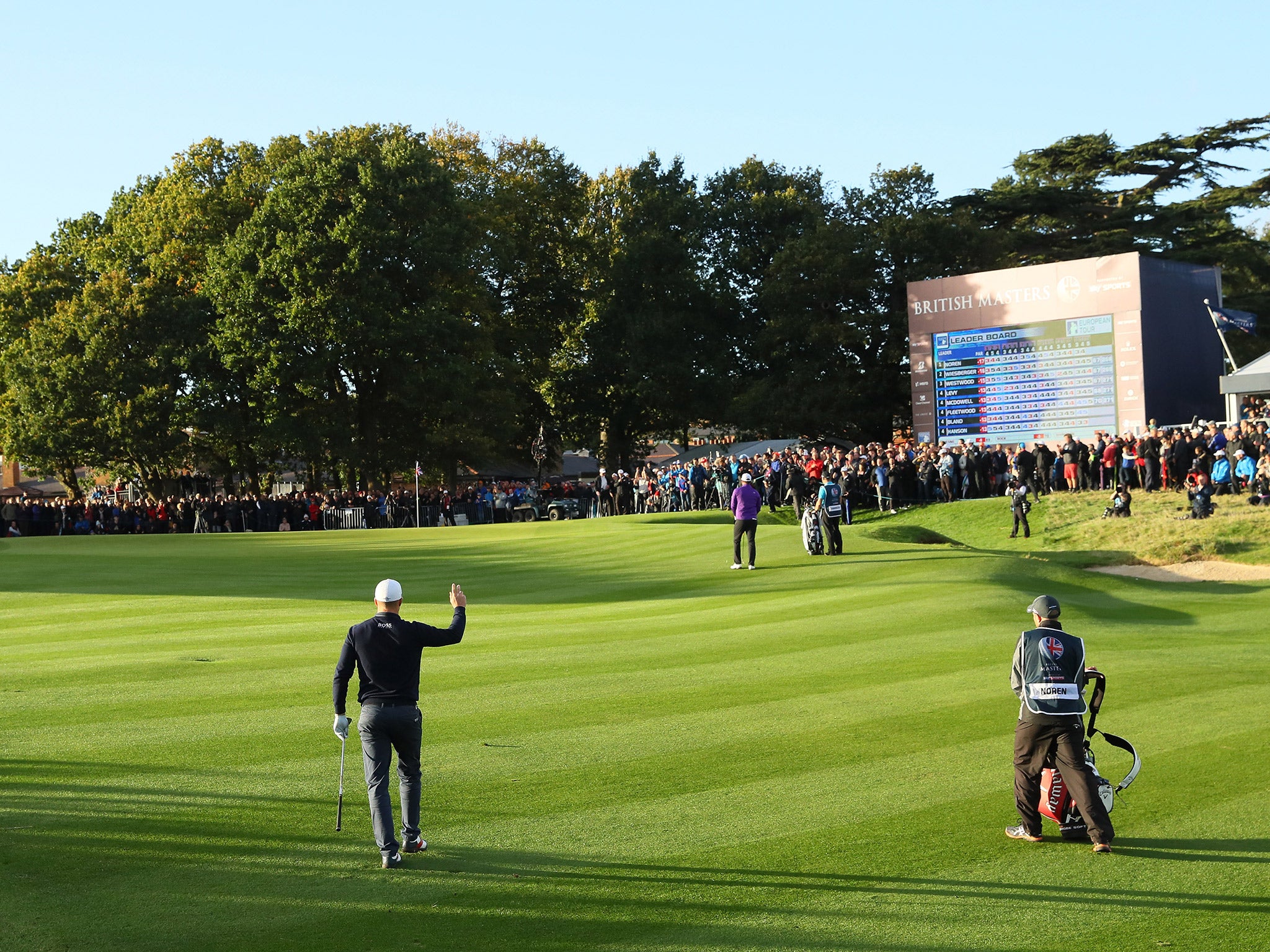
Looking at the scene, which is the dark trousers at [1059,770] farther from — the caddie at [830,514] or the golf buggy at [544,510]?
the golf buggy at [544,510]

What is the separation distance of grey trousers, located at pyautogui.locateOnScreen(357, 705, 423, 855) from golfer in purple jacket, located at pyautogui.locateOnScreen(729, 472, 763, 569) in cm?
1705

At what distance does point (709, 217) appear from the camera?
68.9 m

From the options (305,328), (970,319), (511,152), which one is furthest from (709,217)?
(970,319)

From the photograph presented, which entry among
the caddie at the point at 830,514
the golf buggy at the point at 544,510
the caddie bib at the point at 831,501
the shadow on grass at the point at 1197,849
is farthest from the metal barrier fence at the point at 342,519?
the shadow on grass at the point at 1197,849

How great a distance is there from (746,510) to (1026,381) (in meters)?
18.1

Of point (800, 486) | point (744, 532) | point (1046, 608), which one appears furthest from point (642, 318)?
point (1046, 608)

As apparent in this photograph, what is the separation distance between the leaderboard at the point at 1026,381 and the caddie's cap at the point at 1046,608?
31876 millimetres

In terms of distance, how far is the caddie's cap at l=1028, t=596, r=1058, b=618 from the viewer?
851 cm

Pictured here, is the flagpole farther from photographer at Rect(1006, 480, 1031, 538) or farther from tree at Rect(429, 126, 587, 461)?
tree at Rect(429, 126, 587, 461)

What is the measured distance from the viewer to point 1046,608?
8.53 meters

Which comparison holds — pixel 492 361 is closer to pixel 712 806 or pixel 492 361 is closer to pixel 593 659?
pixel 593 659

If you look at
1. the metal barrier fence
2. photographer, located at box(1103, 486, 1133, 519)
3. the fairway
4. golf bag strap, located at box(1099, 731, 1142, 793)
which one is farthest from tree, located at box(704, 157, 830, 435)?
golf bag strap, located at box(1099, 731, 1142, 793)

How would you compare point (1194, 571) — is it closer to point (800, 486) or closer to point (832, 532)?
point (832, 532)

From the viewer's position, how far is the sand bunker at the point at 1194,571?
25984mm
